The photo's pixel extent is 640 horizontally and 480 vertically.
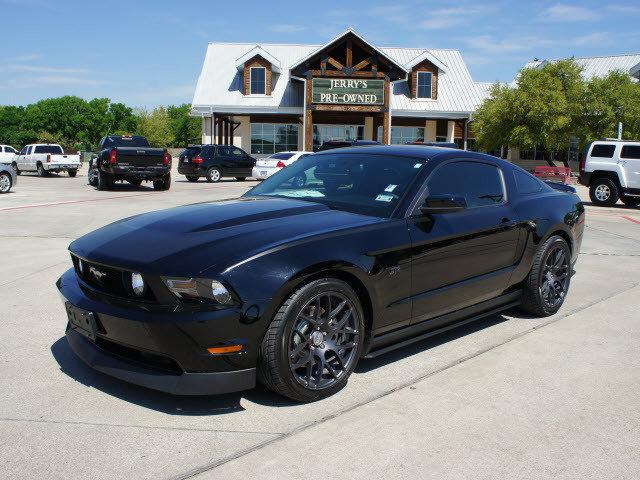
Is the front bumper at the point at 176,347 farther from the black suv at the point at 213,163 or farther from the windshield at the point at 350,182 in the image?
the black suv at the point at 213,163

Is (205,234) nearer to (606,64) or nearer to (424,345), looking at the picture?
(424,345)

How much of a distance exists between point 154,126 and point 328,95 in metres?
59.2

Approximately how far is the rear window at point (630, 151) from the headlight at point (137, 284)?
59.1 ft

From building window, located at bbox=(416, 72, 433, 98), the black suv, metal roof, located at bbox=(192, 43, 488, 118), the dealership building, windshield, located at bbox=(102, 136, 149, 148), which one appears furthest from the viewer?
building window, located at bbox=(416, 72, 433, 98)

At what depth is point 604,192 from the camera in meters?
18.9

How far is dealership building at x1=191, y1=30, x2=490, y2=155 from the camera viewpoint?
3334 cm

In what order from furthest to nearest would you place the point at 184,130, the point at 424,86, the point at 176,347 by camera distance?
the point at 184,130 → the point at 424,86 → the point at 176,347

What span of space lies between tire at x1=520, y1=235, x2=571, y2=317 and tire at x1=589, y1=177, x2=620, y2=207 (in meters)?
14.3

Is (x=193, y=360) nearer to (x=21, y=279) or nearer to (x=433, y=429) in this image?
(x=433, y=429)

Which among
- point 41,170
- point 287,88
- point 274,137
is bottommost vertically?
point 41,170

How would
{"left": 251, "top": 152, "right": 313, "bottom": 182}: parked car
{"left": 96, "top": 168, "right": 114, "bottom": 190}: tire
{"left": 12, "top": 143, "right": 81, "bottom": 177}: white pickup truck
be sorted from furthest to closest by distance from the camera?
1. {"left": 12, "top": 143, "right": 81, "bottom": 177}: white pickup truck
2. {"left": 251, "top": 152, "right": 313, "bottom": 182}: parked car
3. {"left": 96, "top": 168, "right": 114, "bottom": 190}: tire

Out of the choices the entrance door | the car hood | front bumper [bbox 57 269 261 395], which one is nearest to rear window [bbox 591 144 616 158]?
the car hood

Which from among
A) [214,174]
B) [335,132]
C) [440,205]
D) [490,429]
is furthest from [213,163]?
[490,429]

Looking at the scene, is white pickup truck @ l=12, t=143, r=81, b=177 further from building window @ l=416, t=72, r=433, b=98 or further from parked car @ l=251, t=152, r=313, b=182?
building window @ l=416, t=72, r=433, b=98
